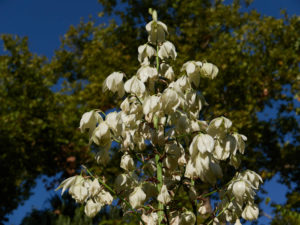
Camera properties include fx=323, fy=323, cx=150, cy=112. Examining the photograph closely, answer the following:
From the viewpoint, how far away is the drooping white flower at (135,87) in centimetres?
212

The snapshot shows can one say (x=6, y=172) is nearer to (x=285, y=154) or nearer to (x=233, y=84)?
(x=233, y=84)

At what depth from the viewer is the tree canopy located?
8.60m

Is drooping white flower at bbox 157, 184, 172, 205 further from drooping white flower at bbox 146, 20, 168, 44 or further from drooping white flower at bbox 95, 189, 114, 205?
drooping white flower at bbox 146, 20, 168, 44

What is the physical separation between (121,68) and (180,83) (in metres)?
6.68

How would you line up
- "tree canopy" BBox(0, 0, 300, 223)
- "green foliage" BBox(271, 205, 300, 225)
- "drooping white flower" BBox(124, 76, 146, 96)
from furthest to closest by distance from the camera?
"tree canopy" BBox(0, 0, 300, 223) < "green foliage" BBox(271, 205, 300, 225) < "drooping white flower" BBox(124, 76, 146, 96)

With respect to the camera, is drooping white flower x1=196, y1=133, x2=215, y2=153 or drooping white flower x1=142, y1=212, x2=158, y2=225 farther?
drooping white flower x1=142, y1=212, x2=158, y2=225

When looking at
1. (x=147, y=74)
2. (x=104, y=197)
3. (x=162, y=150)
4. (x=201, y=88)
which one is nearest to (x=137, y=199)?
(x=104, y=197)

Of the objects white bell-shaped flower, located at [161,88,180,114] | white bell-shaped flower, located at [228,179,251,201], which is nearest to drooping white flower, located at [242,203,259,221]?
white bell-shaped flower, located at [228,179,251,201]

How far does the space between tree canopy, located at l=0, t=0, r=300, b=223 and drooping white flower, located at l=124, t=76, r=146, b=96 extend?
5.73 meters

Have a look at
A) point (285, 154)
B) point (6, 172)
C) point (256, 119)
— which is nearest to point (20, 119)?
point (6, 172)

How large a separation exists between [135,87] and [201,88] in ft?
20.9

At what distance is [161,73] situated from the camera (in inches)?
97.6

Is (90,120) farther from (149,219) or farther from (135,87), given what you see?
(149,219)

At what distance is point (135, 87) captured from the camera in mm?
2135
